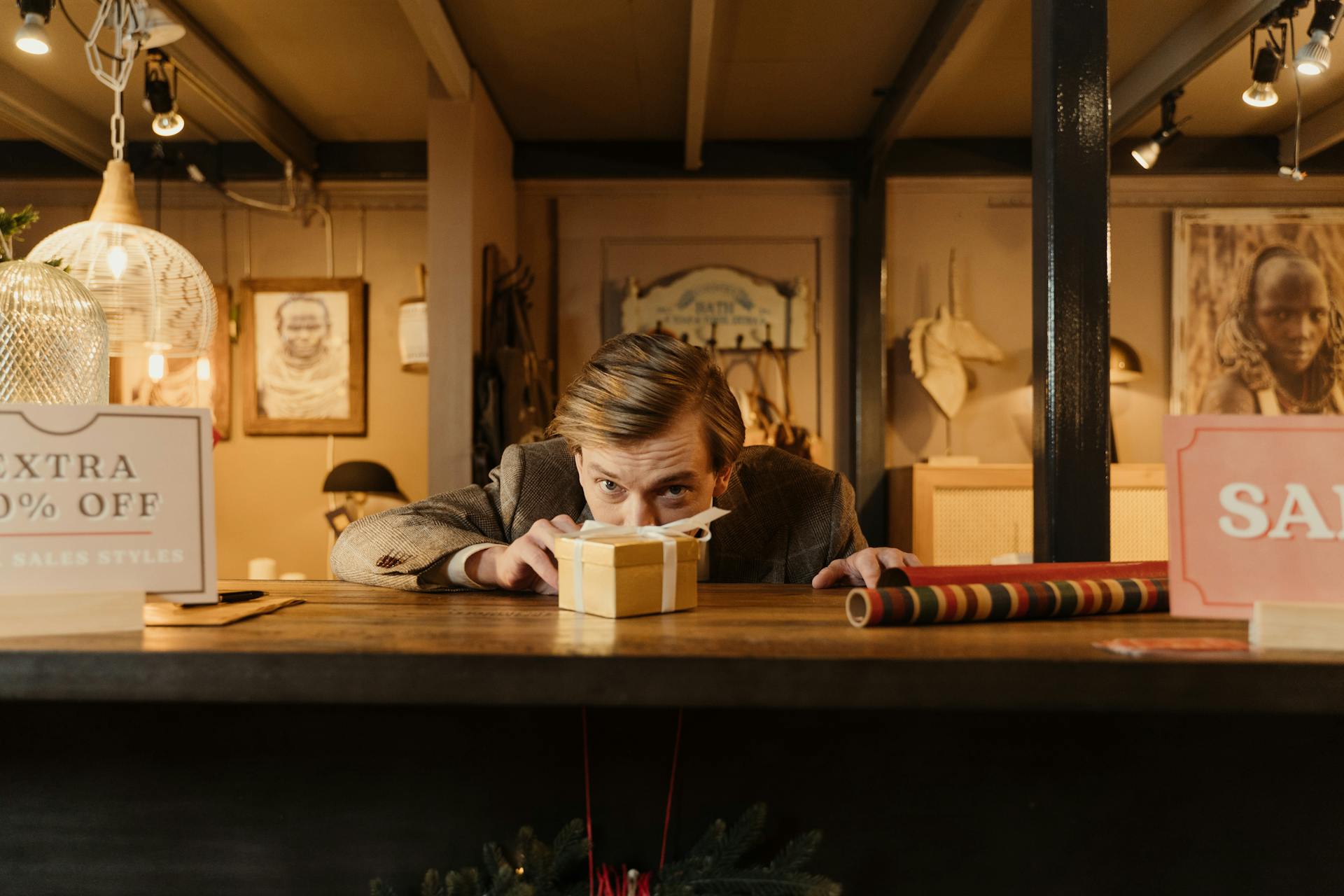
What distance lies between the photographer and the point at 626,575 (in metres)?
0.81

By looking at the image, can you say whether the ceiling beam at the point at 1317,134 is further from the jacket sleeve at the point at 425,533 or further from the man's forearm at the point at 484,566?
the man's forearm at the point at 484,566

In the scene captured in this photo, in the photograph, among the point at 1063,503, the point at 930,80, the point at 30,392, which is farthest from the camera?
the point at 930,80

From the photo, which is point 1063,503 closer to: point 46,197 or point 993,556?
point 993,556

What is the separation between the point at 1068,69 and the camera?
53.2 inches

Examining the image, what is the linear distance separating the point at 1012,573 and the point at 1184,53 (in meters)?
3.48

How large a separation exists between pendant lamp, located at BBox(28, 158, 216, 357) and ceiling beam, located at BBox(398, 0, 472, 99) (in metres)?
1.18

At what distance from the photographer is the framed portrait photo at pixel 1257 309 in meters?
4.52

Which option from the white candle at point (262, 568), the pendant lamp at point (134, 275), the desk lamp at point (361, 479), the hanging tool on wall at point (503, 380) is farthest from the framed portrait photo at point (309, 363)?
the pendant lamp at point (134, 275)

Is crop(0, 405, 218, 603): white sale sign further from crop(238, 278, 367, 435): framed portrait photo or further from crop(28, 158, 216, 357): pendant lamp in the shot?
crop(238, 278, 367, 435): framed portrait photo

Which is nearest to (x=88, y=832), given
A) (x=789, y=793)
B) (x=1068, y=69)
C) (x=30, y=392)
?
(x=30, y=392)

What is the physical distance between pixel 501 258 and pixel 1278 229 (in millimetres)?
3897

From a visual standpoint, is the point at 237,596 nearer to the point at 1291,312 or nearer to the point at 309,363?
the point at 309,363

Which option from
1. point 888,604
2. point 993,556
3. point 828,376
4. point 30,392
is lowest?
point 993,556

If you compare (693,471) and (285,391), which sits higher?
(285,391)
